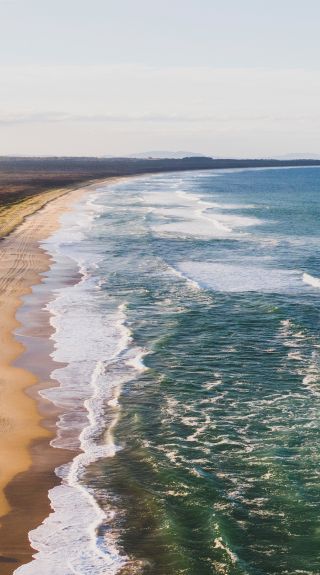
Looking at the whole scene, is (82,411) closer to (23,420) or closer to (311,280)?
(23,420)

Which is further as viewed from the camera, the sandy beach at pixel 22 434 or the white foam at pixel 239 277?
the white foam at pixel 239 277

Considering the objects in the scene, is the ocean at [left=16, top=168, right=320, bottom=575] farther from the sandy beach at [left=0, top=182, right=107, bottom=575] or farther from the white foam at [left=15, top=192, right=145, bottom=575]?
the sandy beach at [left=0, top=182, right=107, bottom=575]

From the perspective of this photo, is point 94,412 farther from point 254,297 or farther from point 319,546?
point 254,297

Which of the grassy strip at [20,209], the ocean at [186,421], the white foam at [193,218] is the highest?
the grassy strip at [20,209]

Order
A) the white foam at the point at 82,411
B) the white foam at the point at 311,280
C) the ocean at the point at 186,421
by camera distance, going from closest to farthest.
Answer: the white foam at the point at 82,411
the ocean at the point at 186,421
the white foam at the point at 311,280

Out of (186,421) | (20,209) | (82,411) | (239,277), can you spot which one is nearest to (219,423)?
(186,421)

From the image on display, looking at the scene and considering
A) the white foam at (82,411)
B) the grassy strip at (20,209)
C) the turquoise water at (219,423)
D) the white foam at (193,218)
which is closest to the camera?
the white foam at (82,411)

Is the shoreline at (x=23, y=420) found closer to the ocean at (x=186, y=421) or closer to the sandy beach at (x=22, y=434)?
the sandy beach at (x=22, y=434)

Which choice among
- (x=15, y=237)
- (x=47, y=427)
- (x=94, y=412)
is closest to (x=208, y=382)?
(x=94, y=412)

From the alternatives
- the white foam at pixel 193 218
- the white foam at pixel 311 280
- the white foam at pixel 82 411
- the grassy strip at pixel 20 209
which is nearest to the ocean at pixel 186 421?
the white foam at pixel 82 411
